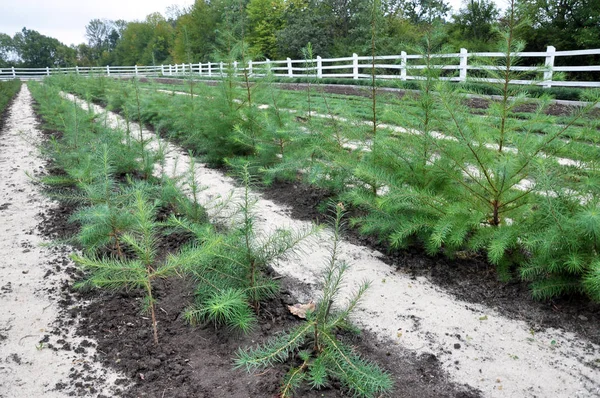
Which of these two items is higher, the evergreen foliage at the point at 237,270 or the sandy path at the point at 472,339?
the evergreen foliage at the point at 237,270

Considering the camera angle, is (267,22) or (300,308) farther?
(267,22)

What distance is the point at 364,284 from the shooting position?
2.18 metres

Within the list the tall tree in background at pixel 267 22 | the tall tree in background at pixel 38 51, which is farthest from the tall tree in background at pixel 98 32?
the tall tree in background at pixel 267 22

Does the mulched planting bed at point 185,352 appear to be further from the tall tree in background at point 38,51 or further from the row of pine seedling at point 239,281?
the tall tree in background at point 38,51

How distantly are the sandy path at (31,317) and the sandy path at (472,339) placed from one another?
1186mm

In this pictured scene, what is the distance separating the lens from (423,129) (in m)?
3.37

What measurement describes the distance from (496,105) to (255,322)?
2.16m

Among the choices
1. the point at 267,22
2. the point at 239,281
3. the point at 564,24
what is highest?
the point at 267,22

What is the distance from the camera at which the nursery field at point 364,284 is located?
206 cm

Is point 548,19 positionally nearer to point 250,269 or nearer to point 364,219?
point 364,219

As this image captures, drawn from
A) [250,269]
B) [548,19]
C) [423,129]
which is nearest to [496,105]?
[423,129]

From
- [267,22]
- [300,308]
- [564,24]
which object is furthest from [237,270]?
[267,22]

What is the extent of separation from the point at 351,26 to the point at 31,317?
28.4 m

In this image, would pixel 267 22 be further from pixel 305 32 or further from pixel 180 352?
pixel 180 352
